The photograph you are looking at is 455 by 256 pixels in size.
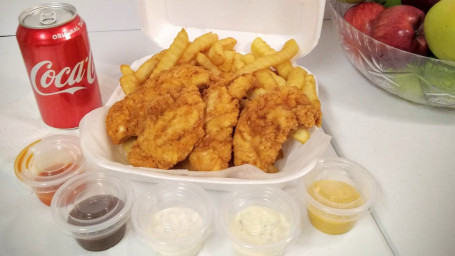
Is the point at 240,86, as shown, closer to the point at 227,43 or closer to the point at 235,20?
the point at 227,43

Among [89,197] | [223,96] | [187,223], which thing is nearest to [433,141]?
[223,96]

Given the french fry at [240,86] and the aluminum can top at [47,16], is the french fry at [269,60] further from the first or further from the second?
the aluminum can top at [47,16]

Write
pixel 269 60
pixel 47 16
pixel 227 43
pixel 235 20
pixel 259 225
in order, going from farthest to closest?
pixel 235 20 < pixel 227 43 < pixel 269 60 < pixel 47 16 < pixel 259 225

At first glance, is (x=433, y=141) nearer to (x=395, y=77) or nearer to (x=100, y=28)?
(x=395, y=77)

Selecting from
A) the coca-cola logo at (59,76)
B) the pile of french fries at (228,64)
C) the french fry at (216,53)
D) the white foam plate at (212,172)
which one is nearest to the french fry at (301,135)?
the white foam plate at (212,172)

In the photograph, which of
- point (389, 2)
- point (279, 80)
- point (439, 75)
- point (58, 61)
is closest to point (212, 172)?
point (279, 80)

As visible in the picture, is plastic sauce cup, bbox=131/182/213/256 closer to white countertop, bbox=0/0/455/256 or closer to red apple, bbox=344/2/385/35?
white countertop, bbox=0/0/455/256

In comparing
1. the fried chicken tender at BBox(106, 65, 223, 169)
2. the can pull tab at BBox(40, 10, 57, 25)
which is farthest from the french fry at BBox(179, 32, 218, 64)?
the can pull tab at BBox(40, 10, 57, 25)

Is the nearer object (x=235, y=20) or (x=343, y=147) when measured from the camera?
(x=343, y=147)
